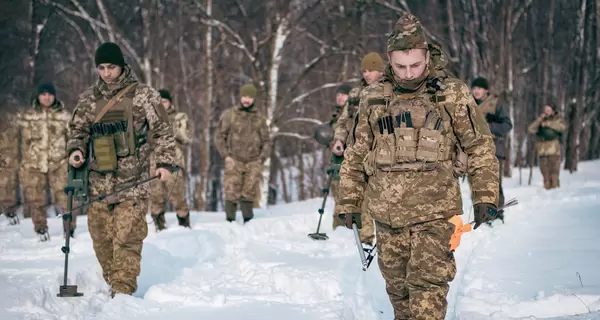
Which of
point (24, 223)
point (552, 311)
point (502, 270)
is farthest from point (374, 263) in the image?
point (24, 223)

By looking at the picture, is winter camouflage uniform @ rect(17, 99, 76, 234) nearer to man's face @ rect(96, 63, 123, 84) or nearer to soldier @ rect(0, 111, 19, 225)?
soldier @ rect(0, 111, 19, 225)

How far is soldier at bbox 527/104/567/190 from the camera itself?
15.3 metres

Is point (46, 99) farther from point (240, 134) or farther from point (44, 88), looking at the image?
point (240, 134)

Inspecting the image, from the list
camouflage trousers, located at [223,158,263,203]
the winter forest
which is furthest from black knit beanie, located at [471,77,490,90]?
the winter forest

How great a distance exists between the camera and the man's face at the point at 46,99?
29.4 feet

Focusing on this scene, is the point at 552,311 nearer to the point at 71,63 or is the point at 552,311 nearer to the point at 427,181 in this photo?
the point at 427,181

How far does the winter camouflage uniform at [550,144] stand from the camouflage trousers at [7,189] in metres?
12.1

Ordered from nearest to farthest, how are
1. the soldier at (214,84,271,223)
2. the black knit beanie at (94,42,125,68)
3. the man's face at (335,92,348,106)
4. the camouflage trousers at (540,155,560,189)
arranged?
the black knit beanie at (94,42,125,68) < the man's face at (335,92,348,106) < the soldier at (214,84,271,223) < the camouflage trousers at (540,155,560,189)

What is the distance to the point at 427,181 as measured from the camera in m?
3.75

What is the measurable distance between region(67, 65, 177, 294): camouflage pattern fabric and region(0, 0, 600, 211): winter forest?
10002 millimetres

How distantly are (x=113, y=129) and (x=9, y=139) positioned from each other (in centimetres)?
525

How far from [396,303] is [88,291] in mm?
2791

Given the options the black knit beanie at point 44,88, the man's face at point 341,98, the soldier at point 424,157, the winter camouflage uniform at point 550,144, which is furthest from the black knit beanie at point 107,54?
the winter camouflage uniform at point 550,144

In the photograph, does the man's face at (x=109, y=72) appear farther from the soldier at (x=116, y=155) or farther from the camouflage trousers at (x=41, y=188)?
the camouflage trousers at (x=41, y=188)
